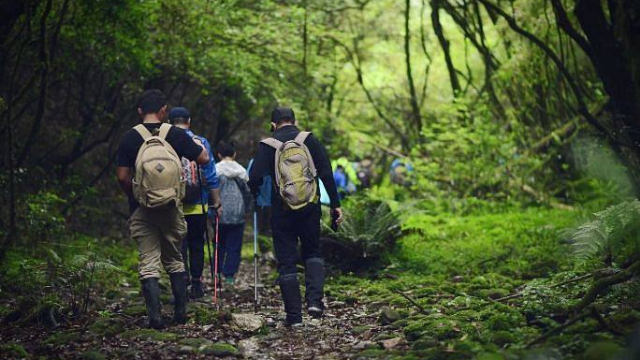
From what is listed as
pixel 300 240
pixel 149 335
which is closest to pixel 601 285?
pixel 300 240

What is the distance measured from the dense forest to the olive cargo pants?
0.58m

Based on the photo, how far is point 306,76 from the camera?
18641 millimetres

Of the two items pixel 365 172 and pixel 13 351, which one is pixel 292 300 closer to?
pixel 13 351

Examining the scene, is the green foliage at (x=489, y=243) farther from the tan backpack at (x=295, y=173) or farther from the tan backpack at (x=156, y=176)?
the tan backpack at (x=156, y=176)

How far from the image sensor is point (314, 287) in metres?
7.93

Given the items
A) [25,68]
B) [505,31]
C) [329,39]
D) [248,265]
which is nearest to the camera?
[25,68]

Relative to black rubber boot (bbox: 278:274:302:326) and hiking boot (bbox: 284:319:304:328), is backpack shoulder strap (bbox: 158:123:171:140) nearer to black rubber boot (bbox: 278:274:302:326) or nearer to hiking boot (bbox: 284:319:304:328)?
black rubber boot (bbox: 278:274:302:326)

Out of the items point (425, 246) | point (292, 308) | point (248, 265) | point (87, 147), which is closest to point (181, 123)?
point (292, 308)

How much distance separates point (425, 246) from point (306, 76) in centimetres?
748

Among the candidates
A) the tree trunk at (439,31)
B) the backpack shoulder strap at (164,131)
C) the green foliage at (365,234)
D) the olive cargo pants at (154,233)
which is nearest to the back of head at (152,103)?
the backpack shoulder strap at (164,131)

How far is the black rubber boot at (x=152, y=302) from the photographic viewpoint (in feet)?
24.2

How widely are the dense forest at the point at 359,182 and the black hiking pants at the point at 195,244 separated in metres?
0.63

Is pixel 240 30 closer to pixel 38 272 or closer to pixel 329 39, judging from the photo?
pixel 329 39

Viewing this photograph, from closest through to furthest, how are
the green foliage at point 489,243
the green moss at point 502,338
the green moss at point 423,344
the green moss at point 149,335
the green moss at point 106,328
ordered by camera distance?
the green moss at point 502,338 → the green moss at point 423,344 → the green moss at point 149,335 → the green moss at point 106,328 → the green foliage at point 489,243
